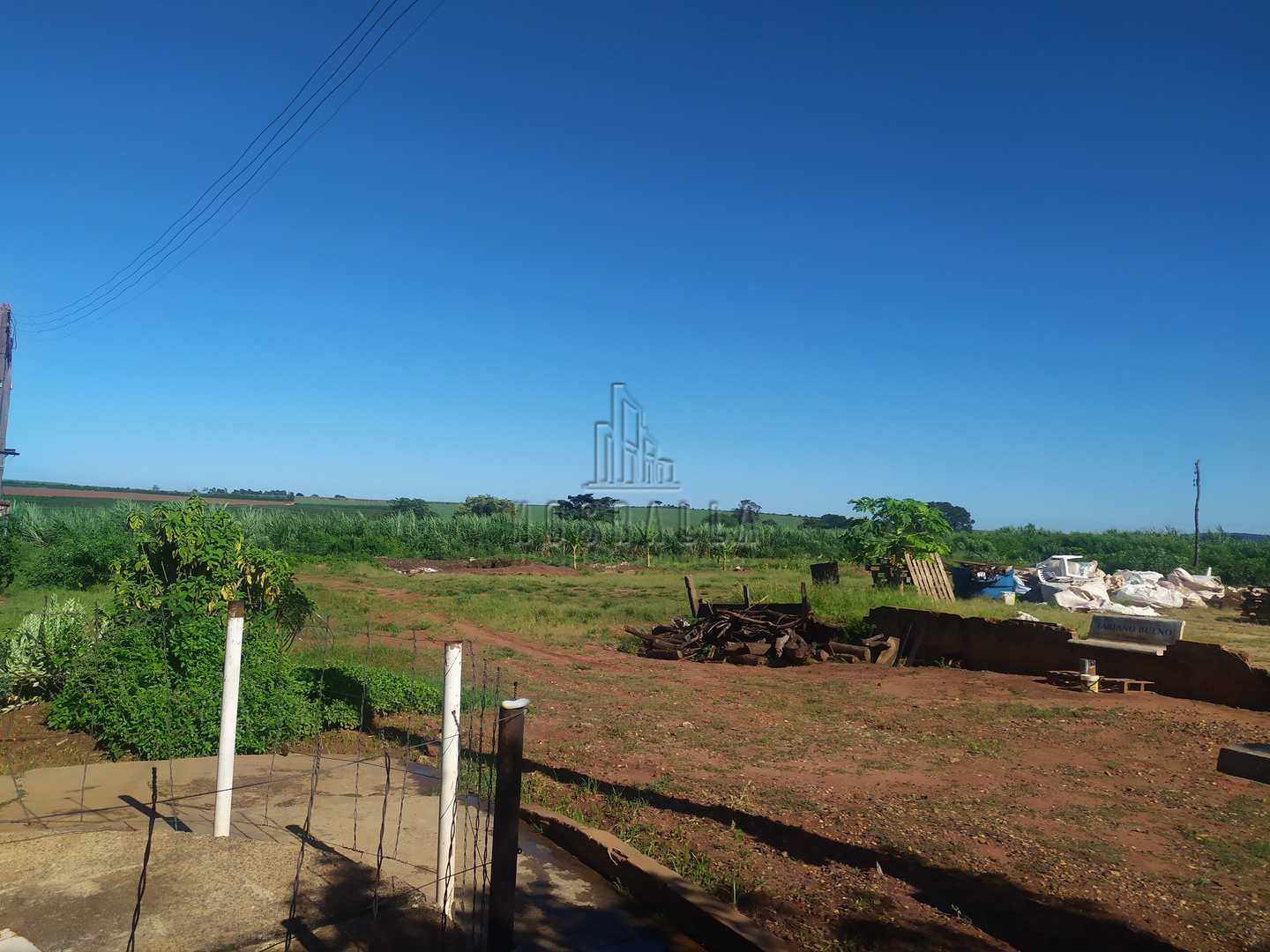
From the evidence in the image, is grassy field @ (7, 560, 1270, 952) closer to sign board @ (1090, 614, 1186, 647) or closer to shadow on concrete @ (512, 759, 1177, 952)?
shadow on concrete @ (512, 759, 1177, 952)

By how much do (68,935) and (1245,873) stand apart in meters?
6.75

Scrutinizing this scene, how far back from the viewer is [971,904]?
4.88 metres

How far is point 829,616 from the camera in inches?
686

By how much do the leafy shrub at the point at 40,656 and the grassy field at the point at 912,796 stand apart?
126 inches

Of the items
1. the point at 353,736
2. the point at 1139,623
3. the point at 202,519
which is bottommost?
the point at 353,736

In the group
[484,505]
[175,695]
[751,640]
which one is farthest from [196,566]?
[484,505]

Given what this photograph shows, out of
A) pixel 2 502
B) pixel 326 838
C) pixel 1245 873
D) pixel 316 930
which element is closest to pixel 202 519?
pixel 326 838

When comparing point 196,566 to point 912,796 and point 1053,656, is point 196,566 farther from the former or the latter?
point 1053,656

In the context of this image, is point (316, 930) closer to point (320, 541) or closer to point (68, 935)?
point (68, 935)

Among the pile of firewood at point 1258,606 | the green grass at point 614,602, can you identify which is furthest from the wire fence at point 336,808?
the pile of firewood at point 1258,606

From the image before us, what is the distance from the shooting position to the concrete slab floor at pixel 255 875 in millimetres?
4098

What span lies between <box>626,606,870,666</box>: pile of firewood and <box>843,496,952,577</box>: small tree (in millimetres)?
5516

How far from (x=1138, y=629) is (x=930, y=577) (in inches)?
355

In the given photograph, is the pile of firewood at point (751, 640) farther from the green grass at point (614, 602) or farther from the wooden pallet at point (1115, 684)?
the wooden pallet at point (1115, 684)
